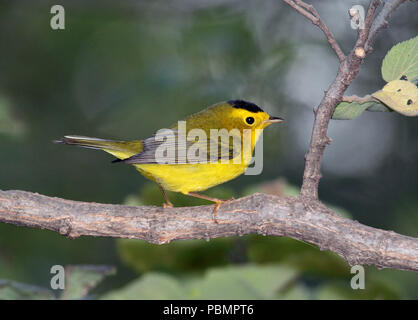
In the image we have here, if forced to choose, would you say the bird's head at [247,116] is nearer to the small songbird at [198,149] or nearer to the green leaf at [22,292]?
the small songbird at [198,149]

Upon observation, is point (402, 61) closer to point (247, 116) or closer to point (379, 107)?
point (379, 107)

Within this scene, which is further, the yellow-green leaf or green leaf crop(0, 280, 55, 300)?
green leaf crop(0, 280, 55, 300)

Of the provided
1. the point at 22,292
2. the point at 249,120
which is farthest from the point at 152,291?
the point at 249,120

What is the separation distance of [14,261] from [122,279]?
53.4 inches

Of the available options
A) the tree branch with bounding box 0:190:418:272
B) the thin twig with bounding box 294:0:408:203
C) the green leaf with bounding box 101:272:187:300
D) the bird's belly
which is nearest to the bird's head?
the bird's belly

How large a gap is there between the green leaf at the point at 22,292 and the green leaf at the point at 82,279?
15 cm

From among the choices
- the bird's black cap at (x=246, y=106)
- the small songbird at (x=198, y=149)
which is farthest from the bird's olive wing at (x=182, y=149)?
the bird's black cap at (x=246, y=106)

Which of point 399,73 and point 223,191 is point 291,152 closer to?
point 223,191

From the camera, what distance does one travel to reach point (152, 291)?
2.38 meters

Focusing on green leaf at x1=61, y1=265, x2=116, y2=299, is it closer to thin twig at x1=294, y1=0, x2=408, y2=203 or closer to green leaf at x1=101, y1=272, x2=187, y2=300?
green leaf at x1=101, y1=272, x2=187, y2=300

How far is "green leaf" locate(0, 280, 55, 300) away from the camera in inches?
105

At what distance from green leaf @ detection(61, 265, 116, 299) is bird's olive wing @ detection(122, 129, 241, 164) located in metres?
0.77

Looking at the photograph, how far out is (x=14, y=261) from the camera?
18.6ft

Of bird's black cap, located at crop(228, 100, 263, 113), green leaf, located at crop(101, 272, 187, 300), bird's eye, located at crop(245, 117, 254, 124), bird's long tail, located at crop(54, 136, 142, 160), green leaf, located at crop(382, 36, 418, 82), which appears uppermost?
bird's black cap, located at crop(228, 100, 263, 113)
